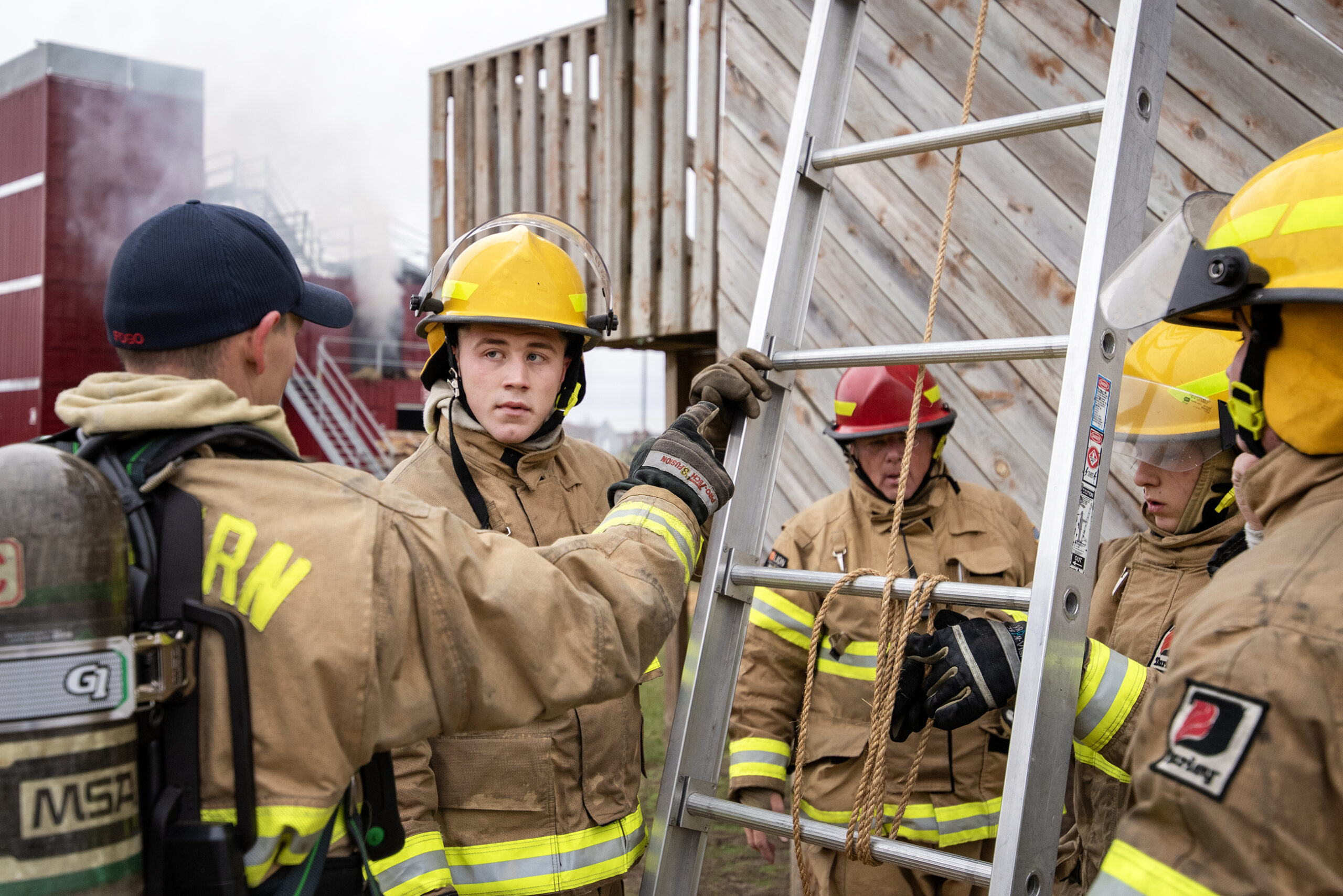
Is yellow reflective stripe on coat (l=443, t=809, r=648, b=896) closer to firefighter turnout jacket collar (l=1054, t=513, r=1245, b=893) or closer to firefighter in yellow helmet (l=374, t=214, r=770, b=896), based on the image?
firefighter in yellow helmet (l=374, t=214, r=770, b=896)

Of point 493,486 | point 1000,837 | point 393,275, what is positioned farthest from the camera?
point 393,275

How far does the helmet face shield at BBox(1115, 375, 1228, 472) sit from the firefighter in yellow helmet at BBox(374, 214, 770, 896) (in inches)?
33.3

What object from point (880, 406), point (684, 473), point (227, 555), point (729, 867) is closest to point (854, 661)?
point (880, 406)

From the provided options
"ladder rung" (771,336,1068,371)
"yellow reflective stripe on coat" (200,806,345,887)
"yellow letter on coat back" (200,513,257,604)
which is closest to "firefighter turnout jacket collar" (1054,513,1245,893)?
"ladder rung" (771,336,1068,371)

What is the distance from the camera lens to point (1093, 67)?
3.07m

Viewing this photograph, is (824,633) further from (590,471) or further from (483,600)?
(483,600)

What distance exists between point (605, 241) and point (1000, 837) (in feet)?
13.6

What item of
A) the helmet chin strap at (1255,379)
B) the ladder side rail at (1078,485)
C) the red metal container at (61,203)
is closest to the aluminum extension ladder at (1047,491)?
the ladder side rail at (1078,485)

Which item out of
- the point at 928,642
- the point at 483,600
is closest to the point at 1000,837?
the point at 928,642

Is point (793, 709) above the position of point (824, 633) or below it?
below

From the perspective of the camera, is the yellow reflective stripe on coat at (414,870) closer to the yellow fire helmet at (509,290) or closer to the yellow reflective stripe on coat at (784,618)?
the yellow fire helmet at (509,290)

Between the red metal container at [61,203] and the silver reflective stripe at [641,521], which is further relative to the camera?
the red metal container at [61,203]

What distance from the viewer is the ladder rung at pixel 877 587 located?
1653 millimetres

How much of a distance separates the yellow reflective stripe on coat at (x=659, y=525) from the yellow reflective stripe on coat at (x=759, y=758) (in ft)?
3.71
